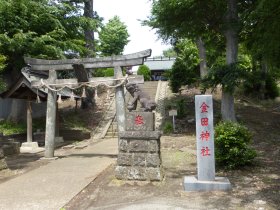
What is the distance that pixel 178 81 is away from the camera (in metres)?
26.0

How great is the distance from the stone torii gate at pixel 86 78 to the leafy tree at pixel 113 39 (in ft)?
95.2

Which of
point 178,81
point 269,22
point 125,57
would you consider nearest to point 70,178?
point 125,57

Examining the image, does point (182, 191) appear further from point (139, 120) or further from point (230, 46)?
point (230, 46)

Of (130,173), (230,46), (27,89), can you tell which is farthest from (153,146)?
(230,46)

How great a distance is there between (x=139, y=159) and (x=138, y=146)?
12.7 inches

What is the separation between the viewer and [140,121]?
28.6 ft

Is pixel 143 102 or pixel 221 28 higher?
pixel 221 28

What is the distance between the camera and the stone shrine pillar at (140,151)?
8.45 metres

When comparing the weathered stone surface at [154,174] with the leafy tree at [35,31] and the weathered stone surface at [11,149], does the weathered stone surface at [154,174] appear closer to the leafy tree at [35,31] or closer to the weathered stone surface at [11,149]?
the weathered stone surface at [11,149]

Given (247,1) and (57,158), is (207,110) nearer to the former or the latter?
(57,158)

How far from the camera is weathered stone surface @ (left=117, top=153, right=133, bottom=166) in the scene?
28.2ft

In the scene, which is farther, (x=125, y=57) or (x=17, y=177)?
(x=125, y=57)

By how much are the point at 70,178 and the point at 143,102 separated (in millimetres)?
2741

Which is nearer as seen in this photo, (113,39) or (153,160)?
(153,160)
